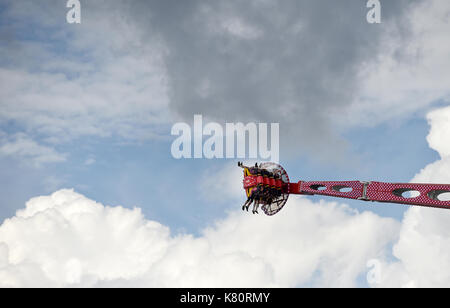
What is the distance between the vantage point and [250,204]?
55.6 meters

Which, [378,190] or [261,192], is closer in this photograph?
[378,190]

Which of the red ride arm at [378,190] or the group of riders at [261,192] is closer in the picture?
the red ride arm at [378,190]

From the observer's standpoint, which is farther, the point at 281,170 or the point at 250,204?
the point at 281,170

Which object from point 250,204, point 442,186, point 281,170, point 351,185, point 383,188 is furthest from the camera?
point 281,170

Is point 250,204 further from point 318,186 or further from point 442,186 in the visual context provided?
point 442,186

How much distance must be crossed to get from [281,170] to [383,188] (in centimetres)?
1599

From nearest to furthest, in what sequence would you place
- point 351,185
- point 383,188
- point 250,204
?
point 383,188 → point 351,185 → point 250,204

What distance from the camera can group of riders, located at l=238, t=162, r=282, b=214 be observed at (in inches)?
2179

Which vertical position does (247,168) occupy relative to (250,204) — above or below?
above

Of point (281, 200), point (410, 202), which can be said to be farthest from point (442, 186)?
point (281, 200)

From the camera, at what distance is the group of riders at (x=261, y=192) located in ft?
182

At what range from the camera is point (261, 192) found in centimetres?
5553

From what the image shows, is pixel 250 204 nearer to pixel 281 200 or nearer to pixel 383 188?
pixel 281 200

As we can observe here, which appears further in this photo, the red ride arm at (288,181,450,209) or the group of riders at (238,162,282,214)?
the group of riders at (238,162,282,214)
